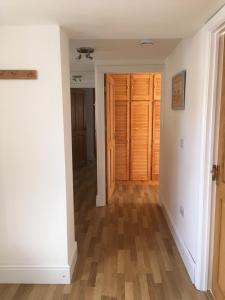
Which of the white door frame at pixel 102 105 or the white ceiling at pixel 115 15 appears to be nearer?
the white ceiling at pixel 115 15

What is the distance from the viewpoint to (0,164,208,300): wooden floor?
220 centimetres

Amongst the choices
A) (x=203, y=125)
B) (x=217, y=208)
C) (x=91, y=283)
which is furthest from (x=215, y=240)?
(x=91, y=283)

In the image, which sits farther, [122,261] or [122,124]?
[122,124]

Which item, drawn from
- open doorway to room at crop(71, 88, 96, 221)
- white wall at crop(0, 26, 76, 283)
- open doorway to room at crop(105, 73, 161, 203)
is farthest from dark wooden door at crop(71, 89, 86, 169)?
white wall at crop(0, 26, 76, 283)

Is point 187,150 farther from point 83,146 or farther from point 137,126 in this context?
point 83,146

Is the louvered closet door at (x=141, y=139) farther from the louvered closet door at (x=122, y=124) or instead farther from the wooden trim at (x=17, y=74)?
the wooden trim at (x=17, y=74)

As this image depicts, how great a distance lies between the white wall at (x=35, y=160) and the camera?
2.07 metres

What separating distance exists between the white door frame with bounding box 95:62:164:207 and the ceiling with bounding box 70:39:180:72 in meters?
0.11

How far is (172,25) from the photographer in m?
2.04

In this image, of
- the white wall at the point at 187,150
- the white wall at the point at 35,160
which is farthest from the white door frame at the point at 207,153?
the white wall at the point at 35,160

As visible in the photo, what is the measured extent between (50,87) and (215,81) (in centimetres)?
125

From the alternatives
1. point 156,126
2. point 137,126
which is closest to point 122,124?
point 137,126

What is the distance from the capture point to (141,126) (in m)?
5.31

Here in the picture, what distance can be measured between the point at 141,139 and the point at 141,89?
971mm
